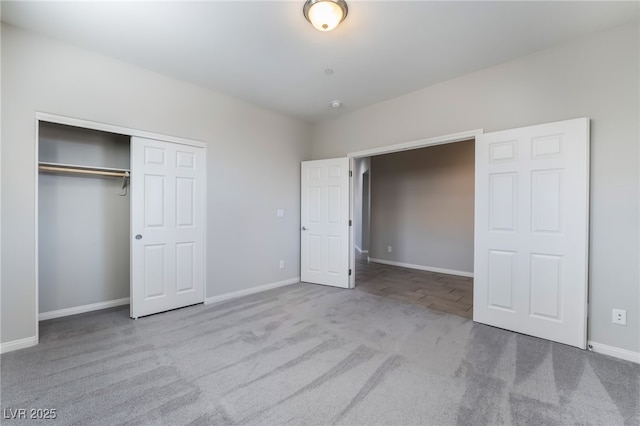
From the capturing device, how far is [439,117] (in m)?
3.34

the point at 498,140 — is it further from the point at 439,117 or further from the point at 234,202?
the point at 234,202

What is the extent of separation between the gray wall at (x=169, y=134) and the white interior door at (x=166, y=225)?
6.5 inches

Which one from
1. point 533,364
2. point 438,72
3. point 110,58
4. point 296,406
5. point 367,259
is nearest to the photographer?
point 296,406

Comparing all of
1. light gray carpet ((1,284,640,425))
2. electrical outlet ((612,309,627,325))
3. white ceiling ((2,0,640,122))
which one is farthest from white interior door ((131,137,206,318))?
electrical outlet ((612,309,627,325))

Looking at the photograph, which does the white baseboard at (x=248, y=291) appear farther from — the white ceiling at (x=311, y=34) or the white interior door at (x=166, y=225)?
the white ceiling at (x=311, y=34)

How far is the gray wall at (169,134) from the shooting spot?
91.9 inches

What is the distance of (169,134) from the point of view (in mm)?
3256

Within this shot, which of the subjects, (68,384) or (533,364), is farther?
(533,364)

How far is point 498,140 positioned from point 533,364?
2.06 meters

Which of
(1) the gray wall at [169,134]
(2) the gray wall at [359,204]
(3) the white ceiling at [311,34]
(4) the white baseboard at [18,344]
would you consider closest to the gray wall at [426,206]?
(2) the gray wall at [359,204]

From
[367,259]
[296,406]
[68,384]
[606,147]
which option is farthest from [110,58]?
[367,259]

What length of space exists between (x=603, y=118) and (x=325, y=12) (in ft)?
8.24

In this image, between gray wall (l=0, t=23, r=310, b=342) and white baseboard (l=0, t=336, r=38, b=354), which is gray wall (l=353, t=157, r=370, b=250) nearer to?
gray wall (l=0, t=23, r=310, b=342)

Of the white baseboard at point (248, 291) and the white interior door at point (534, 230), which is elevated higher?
the white interior door at point (534, 230)
